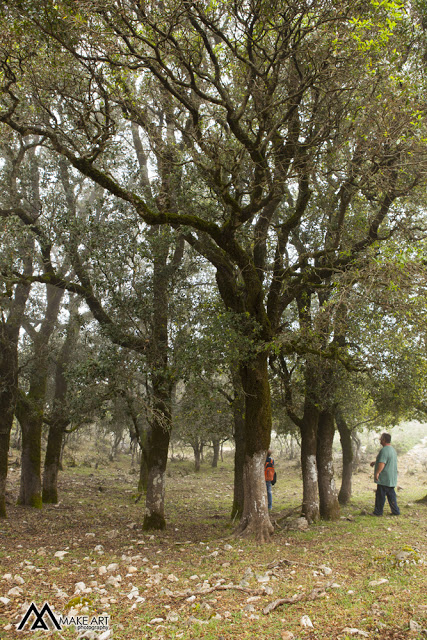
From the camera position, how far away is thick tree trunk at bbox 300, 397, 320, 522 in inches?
538

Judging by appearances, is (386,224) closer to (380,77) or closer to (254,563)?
(380,77)

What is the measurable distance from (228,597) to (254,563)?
2.01m

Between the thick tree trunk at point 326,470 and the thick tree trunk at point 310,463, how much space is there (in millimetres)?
717

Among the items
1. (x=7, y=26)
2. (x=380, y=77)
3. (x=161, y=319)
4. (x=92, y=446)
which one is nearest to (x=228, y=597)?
(x=161, y=319)

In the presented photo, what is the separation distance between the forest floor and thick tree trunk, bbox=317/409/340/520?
0.61m

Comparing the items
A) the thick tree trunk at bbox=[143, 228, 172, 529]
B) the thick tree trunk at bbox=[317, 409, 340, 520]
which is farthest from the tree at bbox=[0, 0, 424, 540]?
the thick tree trunk at bbox=[317, 409, 340, 520]

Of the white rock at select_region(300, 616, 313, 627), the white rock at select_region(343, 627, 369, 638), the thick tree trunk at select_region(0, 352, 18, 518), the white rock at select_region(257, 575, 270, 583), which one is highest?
the thick tree trunk at select_region(0, 352, 18, 518)

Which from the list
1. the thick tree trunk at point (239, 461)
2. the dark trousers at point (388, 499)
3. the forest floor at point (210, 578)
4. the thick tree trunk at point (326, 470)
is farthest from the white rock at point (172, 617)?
the dark trousers at point (388, 499)

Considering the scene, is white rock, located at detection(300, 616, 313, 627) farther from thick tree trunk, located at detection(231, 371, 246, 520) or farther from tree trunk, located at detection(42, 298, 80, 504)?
tree trunk, located at detection(42, 298, 80, 504)

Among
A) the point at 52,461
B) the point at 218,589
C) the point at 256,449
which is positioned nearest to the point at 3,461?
the point at 52,461

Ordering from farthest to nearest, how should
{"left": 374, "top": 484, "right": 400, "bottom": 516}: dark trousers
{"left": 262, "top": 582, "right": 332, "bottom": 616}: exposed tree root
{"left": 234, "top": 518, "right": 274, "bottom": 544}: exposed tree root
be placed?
{"left": 374, "top": 484, "right": 400, "bottom": 516}: dark trousers → {"left": 234, "top": 518, "right": 274, "bottom": 544}: exposed tree root → {"left": 262, "top": 582, "right": 332, "bottom": 616}: exposed tree root

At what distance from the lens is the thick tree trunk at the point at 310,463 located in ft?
44.8

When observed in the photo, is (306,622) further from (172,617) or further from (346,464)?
(346,464)

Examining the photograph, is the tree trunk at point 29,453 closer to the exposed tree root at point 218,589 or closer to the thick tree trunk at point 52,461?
the thick tree trunk at point 52,461
